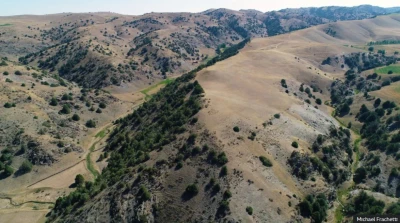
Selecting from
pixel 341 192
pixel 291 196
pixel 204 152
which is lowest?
pixel 341 192

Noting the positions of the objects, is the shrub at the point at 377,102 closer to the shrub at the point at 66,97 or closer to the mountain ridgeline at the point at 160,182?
the mountain ridgeline at the point at 160,182

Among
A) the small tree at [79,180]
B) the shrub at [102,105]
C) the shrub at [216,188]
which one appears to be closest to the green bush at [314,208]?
the shrub at [216,188]

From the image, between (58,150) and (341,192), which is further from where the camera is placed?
(58,150)

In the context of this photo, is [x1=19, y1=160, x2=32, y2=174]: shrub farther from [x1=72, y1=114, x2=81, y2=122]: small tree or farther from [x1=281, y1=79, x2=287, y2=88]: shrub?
[x1=281, y1=79, x2=287, y2=88]: shrub

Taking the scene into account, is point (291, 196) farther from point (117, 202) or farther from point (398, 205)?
point (117, 202)

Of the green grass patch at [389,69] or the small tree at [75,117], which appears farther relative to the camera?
the green grass patch at [389,69]

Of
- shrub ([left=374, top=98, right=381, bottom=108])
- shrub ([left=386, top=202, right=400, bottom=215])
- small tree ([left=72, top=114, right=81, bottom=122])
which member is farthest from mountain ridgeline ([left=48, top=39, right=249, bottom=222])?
shrub ([left=374, top=98, right=381, bottom=108])

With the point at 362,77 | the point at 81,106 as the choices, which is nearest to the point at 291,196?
the point at 81,106

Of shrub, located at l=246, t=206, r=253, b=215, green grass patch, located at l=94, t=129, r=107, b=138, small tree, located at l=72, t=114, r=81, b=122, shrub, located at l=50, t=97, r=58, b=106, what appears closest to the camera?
shrub, located at l=246, t=206, r=253, b=215

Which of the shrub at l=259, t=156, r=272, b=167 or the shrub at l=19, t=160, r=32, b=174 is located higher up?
the shrub at l=259, t=156, r=272, b=167

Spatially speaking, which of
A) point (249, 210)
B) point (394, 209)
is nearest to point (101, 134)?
point (249, 210)

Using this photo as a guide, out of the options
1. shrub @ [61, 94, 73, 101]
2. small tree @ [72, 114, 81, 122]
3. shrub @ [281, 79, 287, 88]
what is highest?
shrub @ [281, 79, 287, 88]
